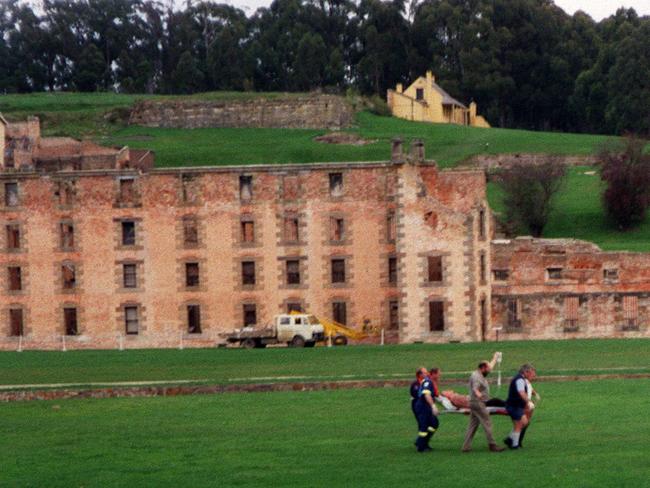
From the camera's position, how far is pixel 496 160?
134m

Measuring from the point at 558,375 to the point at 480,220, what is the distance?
3347 cm

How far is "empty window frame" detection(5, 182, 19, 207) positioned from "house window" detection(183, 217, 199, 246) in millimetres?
7521

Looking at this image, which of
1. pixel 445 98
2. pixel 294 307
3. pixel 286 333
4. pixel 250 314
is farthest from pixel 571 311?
pixel 445 98

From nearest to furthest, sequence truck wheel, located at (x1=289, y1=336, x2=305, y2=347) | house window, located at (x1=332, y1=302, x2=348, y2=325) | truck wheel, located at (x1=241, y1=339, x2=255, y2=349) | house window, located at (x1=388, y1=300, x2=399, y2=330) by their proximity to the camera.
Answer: truck wheel, located at (x1=289, y1=336, x2=305, y2=347)
truck wheel, located at (x1=241, y1=339, x2=255, y2=349)
house window, located at (x1=388, y1=300, x2=399, y2=330)
house window, located at (x1=332, y1=302, x2=348, y2=325)

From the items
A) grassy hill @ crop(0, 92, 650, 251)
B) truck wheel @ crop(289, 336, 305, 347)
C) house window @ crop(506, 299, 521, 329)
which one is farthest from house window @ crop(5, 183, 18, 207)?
grassy hill @ crop(0, 92, 650, 251)

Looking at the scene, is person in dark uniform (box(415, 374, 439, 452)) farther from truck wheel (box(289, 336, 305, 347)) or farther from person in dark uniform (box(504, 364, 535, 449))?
truck wheel (box(289, 336, 305, 347))

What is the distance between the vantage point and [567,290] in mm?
85625

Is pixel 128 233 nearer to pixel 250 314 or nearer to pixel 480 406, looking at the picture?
pixel 250 314

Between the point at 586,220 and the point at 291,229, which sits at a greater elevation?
the point at 291,229

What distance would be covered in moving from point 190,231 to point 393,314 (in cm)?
946

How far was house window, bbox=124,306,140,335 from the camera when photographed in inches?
3364

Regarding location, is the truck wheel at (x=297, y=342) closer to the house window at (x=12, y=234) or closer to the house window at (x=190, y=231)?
the house window at (x=190, y=231)

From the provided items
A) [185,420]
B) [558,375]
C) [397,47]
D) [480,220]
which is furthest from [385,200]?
[397,47]

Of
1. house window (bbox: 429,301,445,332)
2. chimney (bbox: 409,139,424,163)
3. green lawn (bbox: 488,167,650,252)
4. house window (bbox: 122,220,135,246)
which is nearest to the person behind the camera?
house window (bbox: 429,301,445,332)
